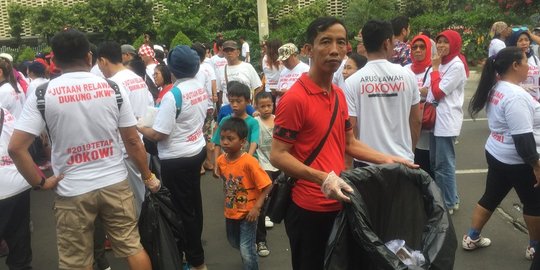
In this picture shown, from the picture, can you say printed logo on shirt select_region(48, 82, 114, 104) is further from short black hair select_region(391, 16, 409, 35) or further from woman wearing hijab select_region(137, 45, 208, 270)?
short black hair select_region(391, 16, 409, 35)

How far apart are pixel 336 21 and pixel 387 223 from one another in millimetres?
1065

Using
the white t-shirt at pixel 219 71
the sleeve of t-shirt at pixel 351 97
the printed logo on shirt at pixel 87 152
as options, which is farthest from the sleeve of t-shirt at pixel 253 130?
the white t-shirt at pixel 219 71

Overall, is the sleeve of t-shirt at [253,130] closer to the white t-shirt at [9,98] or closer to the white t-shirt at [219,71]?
the white t-shirt at [9,98]

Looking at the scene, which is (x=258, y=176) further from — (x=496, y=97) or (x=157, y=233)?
(x=496, y=97)

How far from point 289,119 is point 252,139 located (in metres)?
1.89

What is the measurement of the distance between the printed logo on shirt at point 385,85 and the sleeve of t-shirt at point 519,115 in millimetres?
922

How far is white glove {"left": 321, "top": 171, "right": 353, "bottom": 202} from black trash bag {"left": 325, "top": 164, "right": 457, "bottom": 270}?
0.15 feet

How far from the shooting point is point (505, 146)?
3850 mm

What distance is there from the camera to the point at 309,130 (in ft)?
8.39

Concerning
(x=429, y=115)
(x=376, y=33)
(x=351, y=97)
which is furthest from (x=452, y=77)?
(x=351, y=97)

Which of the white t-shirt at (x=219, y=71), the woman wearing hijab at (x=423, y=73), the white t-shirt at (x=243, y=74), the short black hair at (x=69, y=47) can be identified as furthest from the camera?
the white t-shirt at (x=219, y=71)

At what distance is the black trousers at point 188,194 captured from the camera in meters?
3.93

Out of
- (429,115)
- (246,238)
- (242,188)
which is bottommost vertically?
(246,238)

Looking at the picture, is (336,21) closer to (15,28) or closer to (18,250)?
(18,250)
